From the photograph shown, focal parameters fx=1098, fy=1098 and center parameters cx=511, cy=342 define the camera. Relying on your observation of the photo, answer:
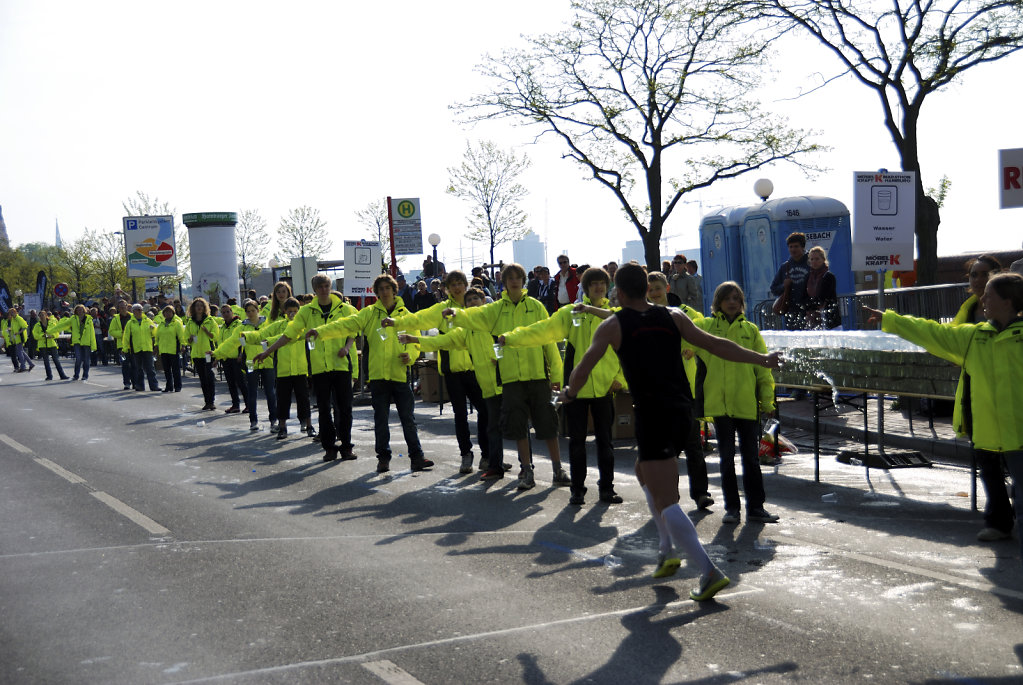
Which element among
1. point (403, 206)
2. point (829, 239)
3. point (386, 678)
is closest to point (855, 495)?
point (386, 678)

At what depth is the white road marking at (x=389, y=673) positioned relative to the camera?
4.91 metres

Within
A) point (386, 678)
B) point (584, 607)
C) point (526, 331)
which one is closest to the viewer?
point (386, 678)

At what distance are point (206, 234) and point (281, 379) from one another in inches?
2372

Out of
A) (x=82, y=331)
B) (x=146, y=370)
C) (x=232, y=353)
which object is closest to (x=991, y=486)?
(x=232, y=353)

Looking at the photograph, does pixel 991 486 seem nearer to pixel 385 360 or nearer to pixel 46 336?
pixel 385 360

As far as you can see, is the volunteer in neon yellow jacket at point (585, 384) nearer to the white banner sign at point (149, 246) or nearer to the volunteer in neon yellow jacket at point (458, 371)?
the volunteer in neon yellow jacket at point (458, 371)

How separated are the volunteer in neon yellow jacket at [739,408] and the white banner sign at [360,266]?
13.4m

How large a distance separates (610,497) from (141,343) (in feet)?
61.9

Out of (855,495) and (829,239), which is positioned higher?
(829,239)

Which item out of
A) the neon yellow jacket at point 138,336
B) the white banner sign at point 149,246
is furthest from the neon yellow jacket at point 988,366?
the white banner sign at point 149,246

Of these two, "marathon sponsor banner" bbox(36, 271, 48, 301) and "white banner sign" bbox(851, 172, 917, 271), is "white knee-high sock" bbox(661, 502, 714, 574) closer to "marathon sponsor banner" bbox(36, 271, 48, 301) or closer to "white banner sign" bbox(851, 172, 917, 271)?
"white banner sign" bbox(851, 172, 917, 271)

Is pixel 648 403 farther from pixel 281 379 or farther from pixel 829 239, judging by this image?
pixel 829 239

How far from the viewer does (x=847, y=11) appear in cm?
2284

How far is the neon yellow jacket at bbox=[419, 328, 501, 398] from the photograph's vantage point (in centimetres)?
1077
